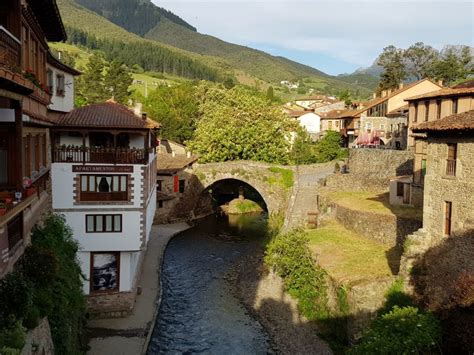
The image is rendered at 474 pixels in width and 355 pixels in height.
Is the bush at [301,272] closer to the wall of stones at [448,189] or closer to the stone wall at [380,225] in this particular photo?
the stone wall at [380,225]

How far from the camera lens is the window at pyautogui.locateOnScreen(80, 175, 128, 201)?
25.0 m

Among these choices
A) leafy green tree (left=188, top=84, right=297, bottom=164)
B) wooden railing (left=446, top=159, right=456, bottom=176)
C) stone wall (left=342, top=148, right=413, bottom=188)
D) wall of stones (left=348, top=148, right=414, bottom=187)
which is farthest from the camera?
leafy green tree (left=188, top=84, right=297, bottom=164)

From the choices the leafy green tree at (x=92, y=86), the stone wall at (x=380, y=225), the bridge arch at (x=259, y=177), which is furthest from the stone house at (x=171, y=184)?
the leafy green tree at (x=92, y=86)

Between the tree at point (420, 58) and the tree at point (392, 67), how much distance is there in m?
1.35

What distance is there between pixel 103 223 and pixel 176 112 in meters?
49.5

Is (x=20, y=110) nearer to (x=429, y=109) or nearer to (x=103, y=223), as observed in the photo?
(x=103, y=223)

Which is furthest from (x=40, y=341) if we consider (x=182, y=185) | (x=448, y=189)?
(x=182, y=185)

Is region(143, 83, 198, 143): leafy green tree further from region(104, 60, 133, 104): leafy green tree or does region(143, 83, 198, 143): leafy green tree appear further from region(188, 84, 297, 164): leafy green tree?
region(188, 84, 297, 164): leafy green tree

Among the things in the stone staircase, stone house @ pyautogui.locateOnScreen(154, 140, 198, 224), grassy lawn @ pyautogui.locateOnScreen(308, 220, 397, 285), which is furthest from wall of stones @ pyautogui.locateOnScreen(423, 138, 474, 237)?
stone house @ pyautogui.locateOnScreen(154, 140, 198, 224)

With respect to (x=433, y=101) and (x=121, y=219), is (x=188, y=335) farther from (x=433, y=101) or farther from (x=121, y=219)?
(x=433, y=101)

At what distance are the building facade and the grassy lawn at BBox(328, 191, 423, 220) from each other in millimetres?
22575

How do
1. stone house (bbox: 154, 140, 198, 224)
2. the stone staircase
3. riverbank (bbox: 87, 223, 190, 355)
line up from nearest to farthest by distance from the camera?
riverbank (bbox: 87, 223, 190, 355), the stone staircase, stone house (bbox: 154, 140, 198, 224)

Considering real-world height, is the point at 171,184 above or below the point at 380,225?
above

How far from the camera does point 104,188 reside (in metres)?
25.2
